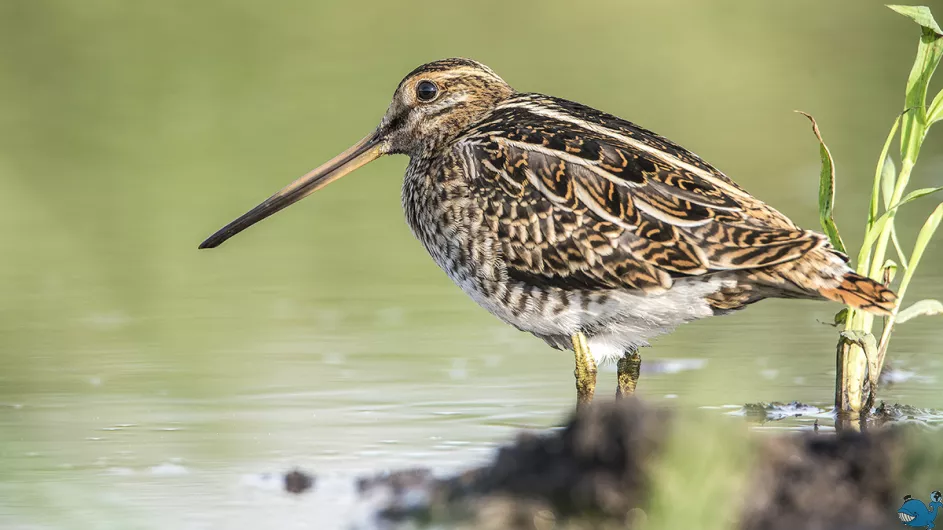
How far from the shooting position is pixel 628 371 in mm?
6004

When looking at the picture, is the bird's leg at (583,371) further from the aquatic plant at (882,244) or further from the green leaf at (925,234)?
the green leaf at (925,234)

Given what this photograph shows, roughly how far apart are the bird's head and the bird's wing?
701 millimetres

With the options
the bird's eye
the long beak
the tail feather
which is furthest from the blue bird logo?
the long beak

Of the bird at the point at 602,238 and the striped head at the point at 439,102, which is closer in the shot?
the bird at the point at 602,238

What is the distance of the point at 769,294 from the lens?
5.50m

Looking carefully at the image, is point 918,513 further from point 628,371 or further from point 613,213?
point 628,371

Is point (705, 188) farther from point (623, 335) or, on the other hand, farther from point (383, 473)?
point (383, 473)

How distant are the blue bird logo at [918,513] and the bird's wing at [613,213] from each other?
58.1 inches

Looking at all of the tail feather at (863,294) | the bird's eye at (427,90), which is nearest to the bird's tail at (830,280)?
the tail feather at (863,294)

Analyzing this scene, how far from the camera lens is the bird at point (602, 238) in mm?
5297

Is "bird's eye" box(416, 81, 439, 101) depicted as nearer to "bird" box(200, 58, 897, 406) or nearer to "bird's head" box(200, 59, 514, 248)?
"bird's head" box(200, 59, 514, 248)

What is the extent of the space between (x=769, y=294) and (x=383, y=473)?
1625 millimetres

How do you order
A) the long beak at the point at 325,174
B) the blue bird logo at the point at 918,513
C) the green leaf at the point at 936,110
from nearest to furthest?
the blue bird logo at the point at 918,513 → the green leaf at the point at 936,110 → the long beak at the point at 325,174

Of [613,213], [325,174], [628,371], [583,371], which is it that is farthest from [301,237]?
[613,213]
